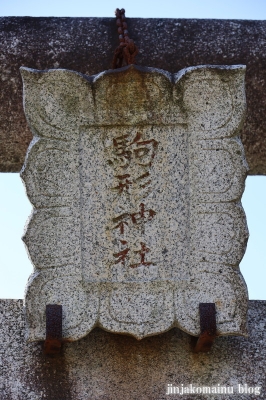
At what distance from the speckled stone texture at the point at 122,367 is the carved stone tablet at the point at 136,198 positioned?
177 millimetres

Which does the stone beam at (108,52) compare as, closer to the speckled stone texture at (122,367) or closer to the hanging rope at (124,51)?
the hanging rope at (124,51)

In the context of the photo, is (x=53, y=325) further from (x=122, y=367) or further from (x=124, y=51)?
(x=124, y=51)

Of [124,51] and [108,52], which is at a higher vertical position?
[108,52]

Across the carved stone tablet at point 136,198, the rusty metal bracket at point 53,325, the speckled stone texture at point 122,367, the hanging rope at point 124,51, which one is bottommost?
the speckled stone texture at point 122,367

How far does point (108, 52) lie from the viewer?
4734 millimetres

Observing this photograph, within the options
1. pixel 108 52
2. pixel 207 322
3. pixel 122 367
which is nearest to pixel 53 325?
pixel 122 367

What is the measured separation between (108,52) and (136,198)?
2.88ft

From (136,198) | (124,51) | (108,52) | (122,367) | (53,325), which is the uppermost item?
(108,52)

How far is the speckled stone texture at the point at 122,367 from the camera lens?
4.10 m

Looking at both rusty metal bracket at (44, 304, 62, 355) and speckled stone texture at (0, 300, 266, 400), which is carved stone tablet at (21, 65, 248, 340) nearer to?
rusty metal bracket at (44, 304, 62, 355)

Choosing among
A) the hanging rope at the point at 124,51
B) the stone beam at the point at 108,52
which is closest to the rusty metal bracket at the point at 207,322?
the stone beam at the point at 108,52

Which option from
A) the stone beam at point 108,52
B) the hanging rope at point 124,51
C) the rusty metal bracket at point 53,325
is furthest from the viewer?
the stone beam at point 108,52

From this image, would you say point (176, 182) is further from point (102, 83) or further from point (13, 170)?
point (13, 170)

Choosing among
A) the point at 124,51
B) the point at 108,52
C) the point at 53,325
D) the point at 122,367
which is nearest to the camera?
the point at 53,325
